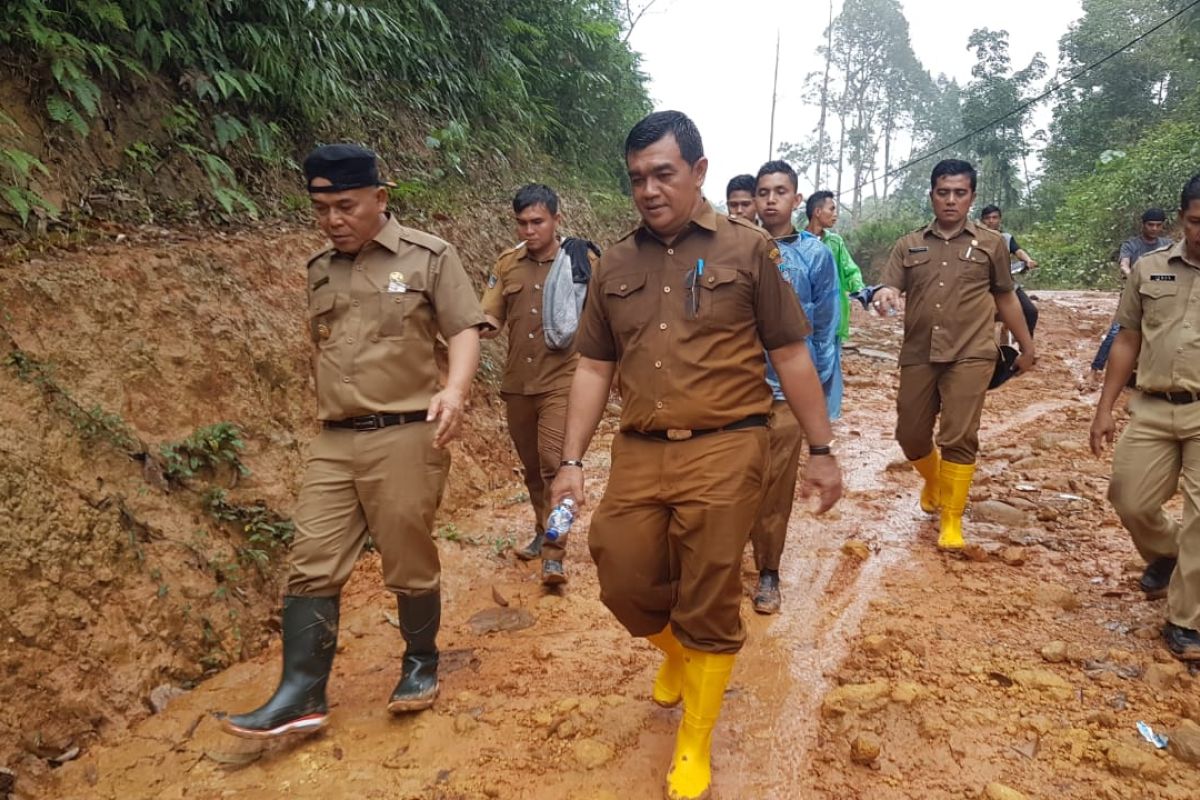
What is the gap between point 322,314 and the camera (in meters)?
3.02

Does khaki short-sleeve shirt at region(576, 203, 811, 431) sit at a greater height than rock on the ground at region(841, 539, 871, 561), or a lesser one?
greater

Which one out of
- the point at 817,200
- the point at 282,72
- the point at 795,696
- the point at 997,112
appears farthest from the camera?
the point at 997,112

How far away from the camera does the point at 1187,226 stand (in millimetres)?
3447

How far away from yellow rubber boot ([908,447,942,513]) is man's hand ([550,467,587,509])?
3.26 metres

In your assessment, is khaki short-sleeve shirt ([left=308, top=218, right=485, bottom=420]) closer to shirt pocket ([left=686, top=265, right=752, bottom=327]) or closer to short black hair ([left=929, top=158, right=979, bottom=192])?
shirt pocket ([left=686, top=265, right=752, bottom=327])

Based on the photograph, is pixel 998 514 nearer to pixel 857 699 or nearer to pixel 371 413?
pixel 857 699

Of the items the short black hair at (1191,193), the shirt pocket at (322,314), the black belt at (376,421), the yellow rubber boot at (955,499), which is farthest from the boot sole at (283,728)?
the short black hair at (1191,193)

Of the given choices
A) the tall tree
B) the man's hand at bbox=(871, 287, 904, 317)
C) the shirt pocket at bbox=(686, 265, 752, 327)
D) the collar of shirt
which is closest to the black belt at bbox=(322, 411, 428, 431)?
the shirt pocket at bbox=(686, 265, 752, 327)

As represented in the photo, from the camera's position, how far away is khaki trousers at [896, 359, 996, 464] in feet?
15.5

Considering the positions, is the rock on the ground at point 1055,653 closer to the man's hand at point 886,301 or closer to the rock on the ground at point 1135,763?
the rock on the ground at point 1135,763

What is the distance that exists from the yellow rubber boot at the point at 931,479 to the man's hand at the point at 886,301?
1177 millimetres

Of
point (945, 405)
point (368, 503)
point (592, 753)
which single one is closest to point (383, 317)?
point (368, 503)

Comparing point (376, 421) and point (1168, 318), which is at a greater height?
point (1168, 318)

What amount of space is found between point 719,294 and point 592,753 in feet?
5.73
